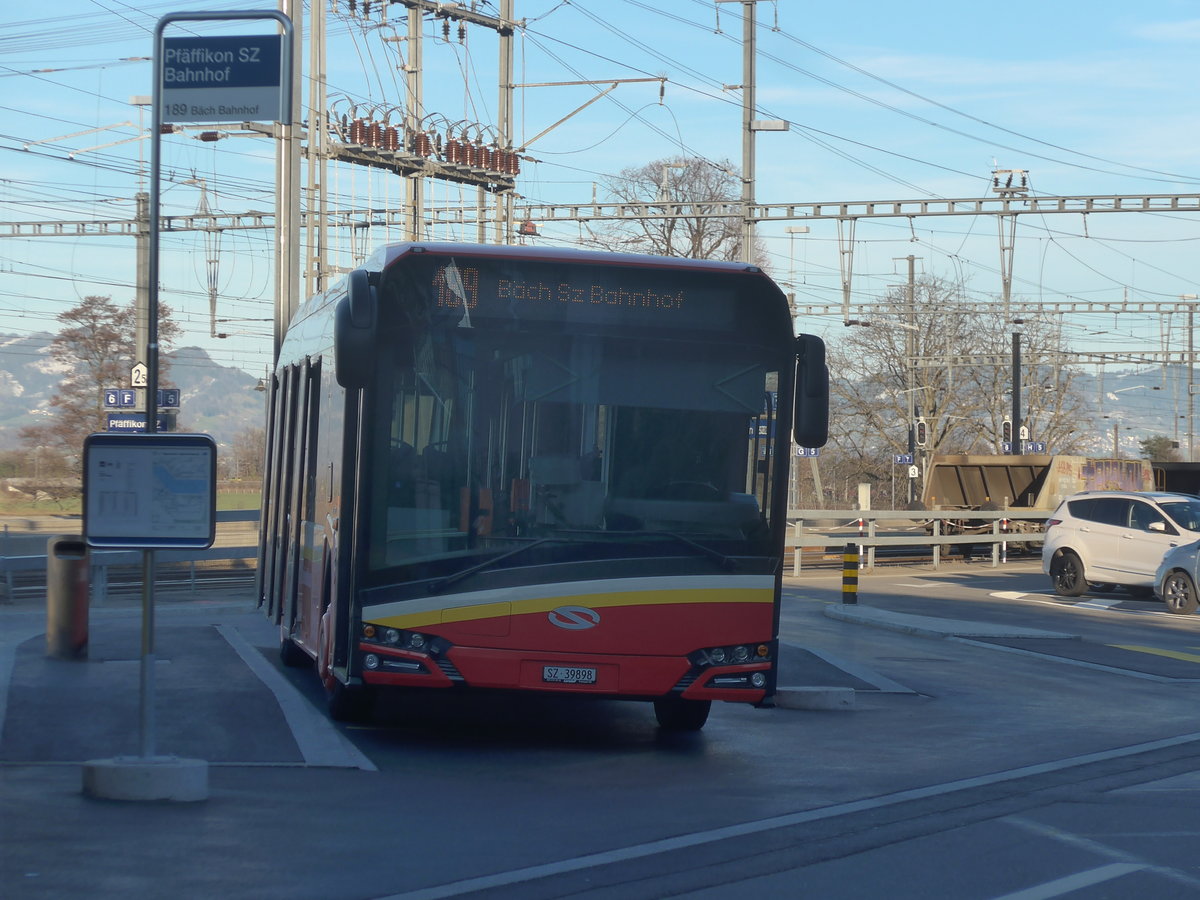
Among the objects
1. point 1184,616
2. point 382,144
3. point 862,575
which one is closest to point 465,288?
point 1184,616

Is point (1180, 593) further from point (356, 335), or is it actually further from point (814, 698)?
point (356, 335)

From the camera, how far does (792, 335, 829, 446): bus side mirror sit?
29.6 feet

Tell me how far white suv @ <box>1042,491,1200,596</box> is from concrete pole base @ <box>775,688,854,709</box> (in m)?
13.1

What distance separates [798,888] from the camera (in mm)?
6066

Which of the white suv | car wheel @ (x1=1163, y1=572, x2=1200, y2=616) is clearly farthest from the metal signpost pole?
the white suv

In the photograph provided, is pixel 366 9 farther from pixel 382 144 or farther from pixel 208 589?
pixel 208 589

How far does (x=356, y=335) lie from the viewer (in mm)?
8562

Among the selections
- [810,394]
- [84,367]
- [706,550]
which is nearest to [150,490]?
[706,550]

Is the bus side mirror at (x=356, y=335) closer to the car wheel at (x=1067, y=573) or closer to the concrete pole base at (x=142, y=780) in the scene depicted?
the concrete pole base at (x=142, y=780)

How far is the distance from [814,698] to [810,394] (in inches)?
152

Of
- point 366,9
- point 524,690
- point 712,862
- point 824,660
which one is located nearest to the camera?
point 712,862

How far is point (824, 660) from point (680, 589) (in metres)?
6.04

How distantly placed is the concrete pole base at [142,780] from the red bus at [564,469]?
1.61m

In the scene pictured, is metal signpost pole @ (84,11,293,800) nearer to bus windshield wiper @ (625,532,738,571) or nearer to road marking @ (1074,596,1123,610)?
bus windshield wiper @ (625,532,738,571)
